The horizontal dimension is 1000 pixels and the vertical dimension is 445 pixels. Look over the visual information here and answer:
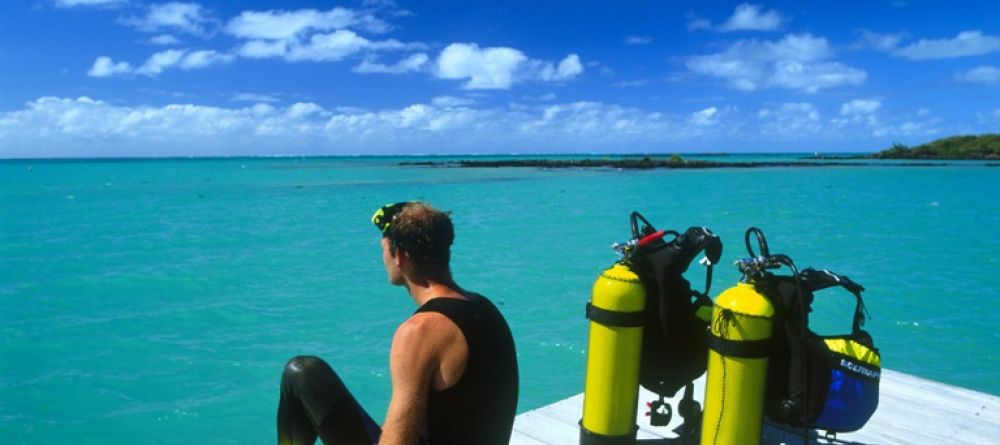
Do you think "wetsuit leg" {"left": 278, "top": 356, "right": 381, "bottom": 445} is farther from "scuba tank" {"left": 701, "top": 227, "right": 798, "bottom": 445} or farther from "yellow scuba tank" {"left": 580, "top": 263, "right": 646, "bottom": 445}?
"scuba tank" {"left": 701, "top": 227, "right": 798, "bottom": 445}

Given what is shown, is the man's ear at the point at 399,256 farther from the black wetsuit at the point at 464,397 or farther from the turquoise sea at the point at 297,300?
the turquoise sea at the point at 297,300

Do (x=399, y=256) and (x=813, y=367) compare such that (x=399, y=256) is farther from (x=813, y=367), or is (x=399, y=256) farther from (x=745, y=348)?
(x=813, y=367)

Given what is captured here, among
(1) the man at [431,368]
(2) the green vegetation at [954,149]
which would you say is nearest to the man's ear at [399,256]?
(1) the man at [431,368]

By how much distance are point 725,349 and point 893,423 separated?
2206 millimetres

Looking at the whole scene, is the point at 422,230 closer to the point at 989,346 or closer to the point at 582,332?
the point at 582,332

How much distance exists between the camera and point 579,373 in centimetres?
793

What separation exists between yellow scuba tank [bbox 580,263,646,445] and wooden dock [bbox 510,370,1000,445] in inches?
11.2

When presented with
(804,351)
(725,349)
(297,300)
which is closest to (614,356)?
(725,349)

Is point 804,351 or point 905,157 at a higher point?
point 905,157

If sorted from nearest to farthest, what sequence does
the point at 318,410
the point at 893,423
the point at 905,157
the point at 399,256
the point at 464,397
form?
the point at 464,397, the point at 399,256, the point at 318,410, the point at 893,423, the point at 905,157

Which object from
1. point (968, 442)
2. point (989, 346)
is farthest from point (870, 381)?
point (989, 346)

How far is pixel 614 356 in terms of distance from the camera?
11.2 feet

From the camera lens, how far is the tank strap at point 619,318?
3.34 metres

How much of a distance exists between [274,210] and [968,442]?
29260 millimetres
